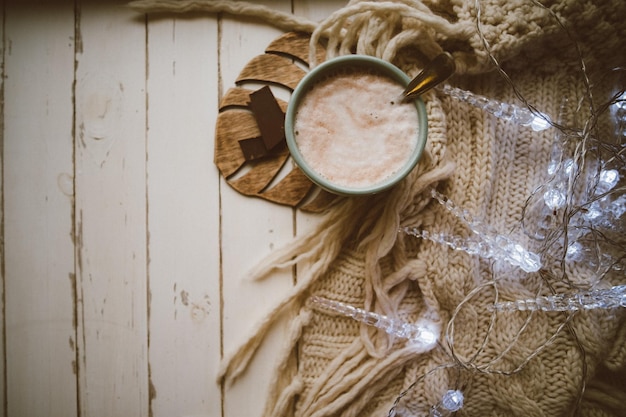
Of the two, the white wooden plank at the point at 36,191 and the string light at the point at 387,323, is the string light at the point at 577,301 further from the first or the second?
the white wooden plank at the point at 36,191

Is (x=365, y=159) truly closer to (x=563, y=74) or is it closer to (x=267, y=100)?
(x=267, y=100)

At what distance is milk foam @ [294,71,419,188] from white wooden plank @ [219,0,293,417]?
0.17 m

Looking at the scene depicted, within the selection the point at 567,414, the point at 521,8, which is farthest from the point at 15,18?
the point at 567,414

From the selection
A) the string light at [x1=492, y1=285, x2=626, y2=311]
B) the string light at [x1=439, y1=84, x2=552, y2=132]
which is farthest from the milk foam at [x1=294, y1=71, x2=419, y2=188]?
the string light at [x1=492, y1=285, x2=626, y2=311]

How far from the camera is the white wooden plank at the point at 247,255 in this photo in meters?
0.85

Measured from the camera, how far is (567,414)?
0.81 m

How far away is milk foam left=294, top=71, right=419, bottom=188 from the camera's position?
0.75 m

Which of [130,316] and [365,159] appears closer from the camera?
[365,159]

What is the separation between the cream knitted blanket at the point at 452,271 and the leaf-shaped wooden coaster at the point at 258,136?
0.15ft

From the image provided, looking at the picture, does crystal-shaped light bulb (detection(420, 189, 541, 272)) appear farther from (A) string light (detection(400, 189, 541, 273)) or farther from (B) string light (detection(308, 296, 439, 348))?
(B) string light (detection(308, 296, 439, 348))

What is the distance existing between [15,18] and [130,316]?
0.67m

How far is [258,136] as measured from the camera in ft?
2.73

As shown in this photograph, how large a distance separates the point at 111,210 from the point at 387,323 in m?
0.60

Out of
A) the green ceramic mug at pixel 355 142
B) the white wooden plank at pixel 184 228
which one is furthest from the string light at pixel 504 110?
the white wooden plank at pixel 184 228
